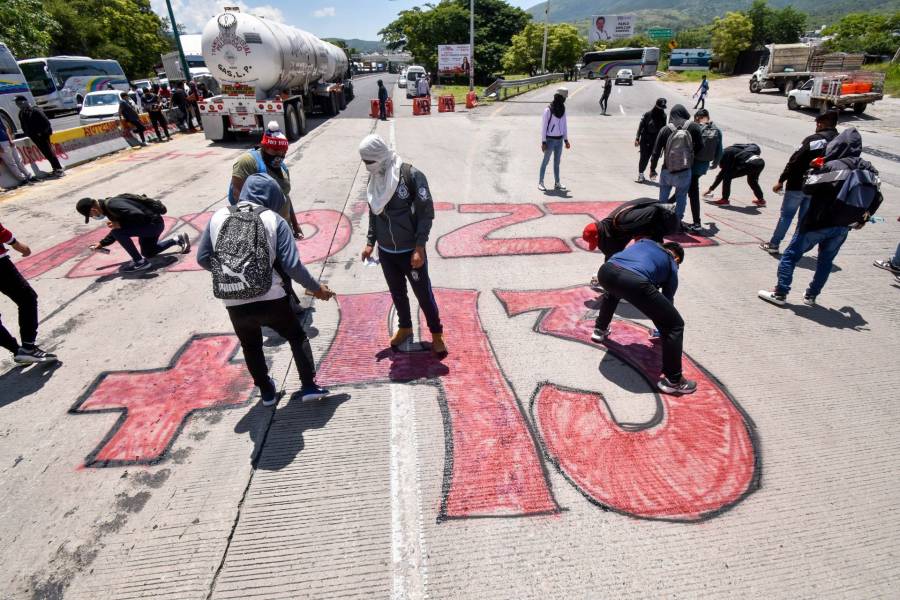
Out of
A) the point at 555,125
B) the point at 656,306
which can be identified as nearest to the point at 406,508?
the point at 656,306

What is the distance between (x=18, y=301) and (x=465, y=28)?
2273 inches

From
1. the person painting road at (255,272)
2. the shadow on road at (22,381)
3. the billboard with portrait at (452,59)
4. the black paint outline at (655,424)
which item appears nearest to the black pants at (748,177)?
the black paint outline at (655,424)

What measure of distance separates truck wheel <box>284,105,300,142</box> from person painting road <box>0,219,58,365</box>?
11.9m

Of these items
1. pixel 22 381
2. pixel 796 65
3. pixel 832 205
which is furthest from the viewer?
pixel 796 65

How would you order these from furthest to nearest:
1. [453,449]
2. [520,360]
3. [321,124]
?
[321,124] → [520,360] → [453,449]

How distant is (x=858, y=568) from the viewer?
2295 mm

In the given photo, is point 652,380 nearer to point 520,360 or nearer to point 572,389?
point 572,389

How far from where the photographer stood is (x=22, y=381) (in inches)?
153

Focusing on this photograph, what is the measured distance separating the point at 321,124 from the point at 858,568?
804 inches

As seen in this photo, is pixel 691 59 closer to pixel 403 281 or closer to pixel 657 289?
pixel 657 289

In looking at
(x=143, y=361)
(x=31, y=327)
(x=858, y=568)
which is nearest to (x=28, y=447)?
(x=143, y=361)

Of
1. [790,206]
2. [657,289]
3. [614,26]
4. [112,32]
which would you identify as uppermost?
[614,26]

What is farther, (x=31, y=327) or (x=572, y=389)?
(x=31, y=327)

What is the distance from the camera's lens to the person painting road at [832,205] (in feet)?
14.1
